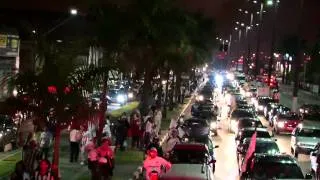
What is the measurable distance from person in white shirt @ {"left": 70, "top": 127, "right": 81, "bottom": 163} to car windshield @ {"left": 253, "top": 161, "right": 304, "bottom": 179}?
7.04 meters

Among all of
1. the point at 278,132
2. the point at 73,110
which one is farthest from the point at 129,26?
the point at 73,110

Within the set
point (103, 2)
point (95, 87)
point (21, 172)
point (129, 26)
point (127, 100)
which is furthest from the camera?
point (127, 100)

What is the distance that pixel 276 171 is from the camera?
17.8m

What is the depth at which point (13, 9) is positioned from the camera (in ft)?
281

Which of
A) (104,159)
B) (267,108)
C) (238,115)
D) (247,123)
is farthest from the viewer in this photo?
(267,108)

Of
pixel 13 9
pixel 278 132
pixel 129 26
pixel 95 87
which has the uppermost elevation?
pixel 13 9

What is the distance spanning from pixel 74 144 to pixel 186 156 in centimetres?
501

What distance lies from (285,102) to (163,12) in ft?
138

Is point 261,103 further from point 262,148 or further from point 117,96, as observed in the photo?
point 262,148

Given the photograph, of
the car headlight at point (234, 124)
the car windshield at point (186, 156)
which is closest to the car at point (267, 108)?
the car headlight at point (234, 124)

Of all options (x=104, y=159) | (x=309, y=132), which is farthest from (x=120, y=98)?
(x=104, y=159)

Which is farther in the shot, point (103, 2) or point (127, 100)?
point (127, 100)

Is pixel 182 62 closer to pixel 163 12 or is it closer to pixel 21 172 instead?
→ pixel 163 12

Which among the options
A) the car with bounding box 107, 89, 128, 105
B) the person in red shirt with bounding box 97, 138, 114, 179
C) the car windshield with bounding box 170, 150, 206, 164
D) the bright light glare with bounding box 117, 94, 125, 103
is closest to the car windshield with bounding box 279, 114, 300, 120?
the car with bounding box 107, 89, 128, 105
